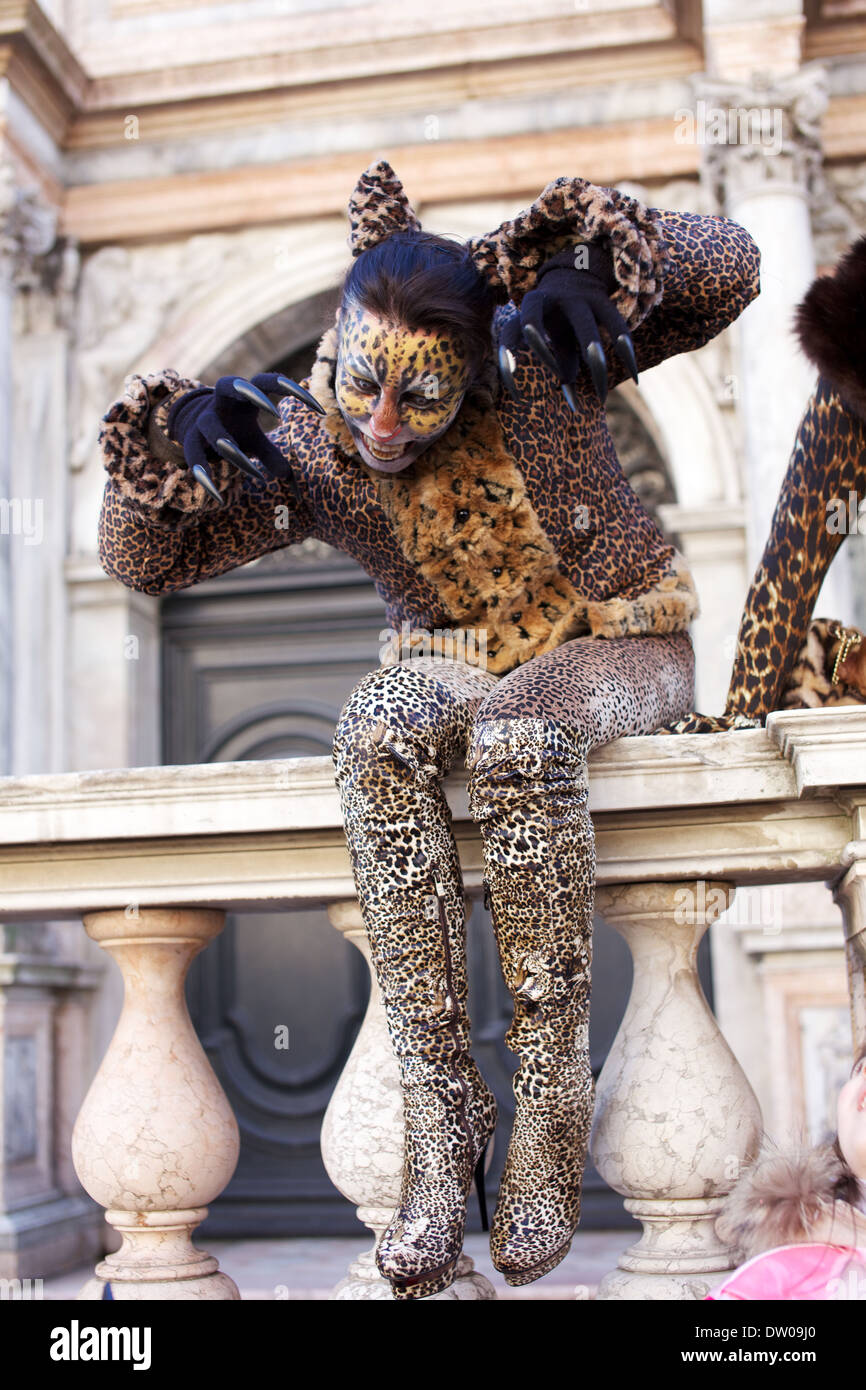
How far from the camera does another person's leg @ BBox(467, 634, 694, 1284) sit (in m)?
1.69

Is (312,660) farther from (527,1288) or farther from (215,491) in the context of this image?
(215,491)

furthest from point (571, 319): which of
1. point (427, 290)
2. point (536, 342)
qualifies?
point (427, 290)

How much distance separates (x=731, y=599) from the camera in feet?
17.4

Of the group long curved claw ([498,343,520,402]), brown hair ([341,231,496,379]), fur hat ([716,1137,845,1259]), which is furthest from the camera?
brown hair ([341,231,496,379])

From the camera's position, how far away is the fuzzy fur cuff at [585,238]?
1.81 meters

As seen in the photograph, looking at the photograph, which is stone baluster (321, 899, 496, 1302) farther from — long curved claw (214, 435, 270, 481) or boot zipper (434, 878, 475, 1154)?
long curved claw (214, 435, 270, 481)

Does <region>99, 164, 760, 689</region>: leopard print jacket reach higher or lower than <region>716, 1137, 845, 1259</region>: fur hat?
higher

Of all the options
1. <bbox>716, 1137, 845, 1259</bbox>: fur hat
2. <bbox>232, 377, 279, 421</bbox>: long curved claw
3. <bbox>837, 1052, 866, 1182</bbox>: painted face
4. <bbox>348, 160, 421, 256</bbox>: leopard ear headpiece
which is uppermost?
<bbox>348, 160, 421, 256</bbox>: leopard ear headpiece

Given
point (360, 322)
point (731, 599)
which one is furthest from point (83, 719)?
point (360, 322)

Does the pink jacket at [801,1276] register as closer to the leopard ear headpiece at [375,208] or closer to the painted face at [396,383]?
the painted face at [396,383]

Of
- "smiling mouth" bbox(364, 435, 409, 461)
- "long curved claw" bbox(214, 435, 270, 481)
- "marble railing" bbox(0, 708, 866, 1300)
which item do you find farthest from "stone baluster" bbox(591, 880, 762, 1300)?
"long curved claw" bbox(214, 435, 270, 481)

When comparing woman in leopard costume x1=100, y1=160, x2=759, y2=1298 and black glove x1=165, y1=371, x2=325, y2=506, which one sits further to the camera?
black glove x1=165, y1=371, x2=325, y2=506

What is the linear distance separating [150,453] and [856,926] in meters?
1.18

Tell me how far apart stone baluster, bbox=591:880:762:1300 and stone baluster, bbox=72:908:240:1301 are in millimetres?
577
